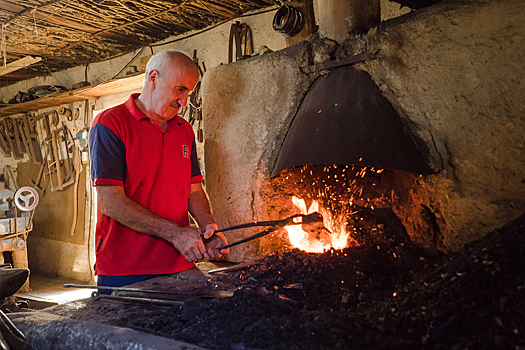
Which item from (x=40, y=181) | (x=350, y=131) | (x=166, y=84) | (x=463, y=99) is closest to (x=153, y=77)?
(x=166, y=84)

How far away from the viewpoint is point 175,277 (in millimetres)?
2018

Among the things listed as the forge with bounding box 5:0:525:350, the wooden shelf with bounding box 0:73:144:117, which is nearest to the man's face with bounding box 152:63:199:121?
the forge with bounding box 5:0:525:350

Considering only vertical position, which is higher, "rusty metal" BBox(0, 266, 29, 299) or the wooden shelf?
the wooden shelf

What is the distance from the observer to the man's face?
2066mm

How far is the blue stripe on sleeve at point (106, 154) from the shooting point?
1.83 metres

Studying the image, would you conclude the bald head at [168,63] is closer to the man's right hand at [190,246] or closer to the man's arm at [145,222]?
the man's arm at [145,222]

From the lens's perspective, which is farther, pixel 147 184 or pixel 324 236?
pixel 324 236

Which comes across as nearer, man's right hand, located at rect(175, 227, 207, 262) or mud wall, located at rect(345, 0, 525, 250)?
mud wall, located at rect(345, 0, 525, 250)

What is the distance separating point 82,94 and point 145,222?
12.8ft

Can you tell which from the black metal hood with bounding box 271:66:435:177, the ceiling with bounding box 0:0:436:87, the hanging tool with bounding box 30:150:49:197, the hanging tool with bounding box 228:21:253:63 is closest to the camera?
the black metal hood with bounding box 271:66:435:177

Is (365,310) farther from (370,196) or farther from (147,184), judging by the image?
(147,184)

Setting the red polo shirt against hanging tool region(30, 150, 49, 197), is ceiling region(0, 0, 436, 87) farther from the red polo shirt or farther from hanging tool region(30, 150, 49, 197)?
hanging tool region(30, 150, 49, 197)

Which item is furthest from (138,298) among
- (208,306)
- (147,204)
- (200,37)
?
(200,37)

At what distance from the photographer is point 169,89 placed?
206cm
